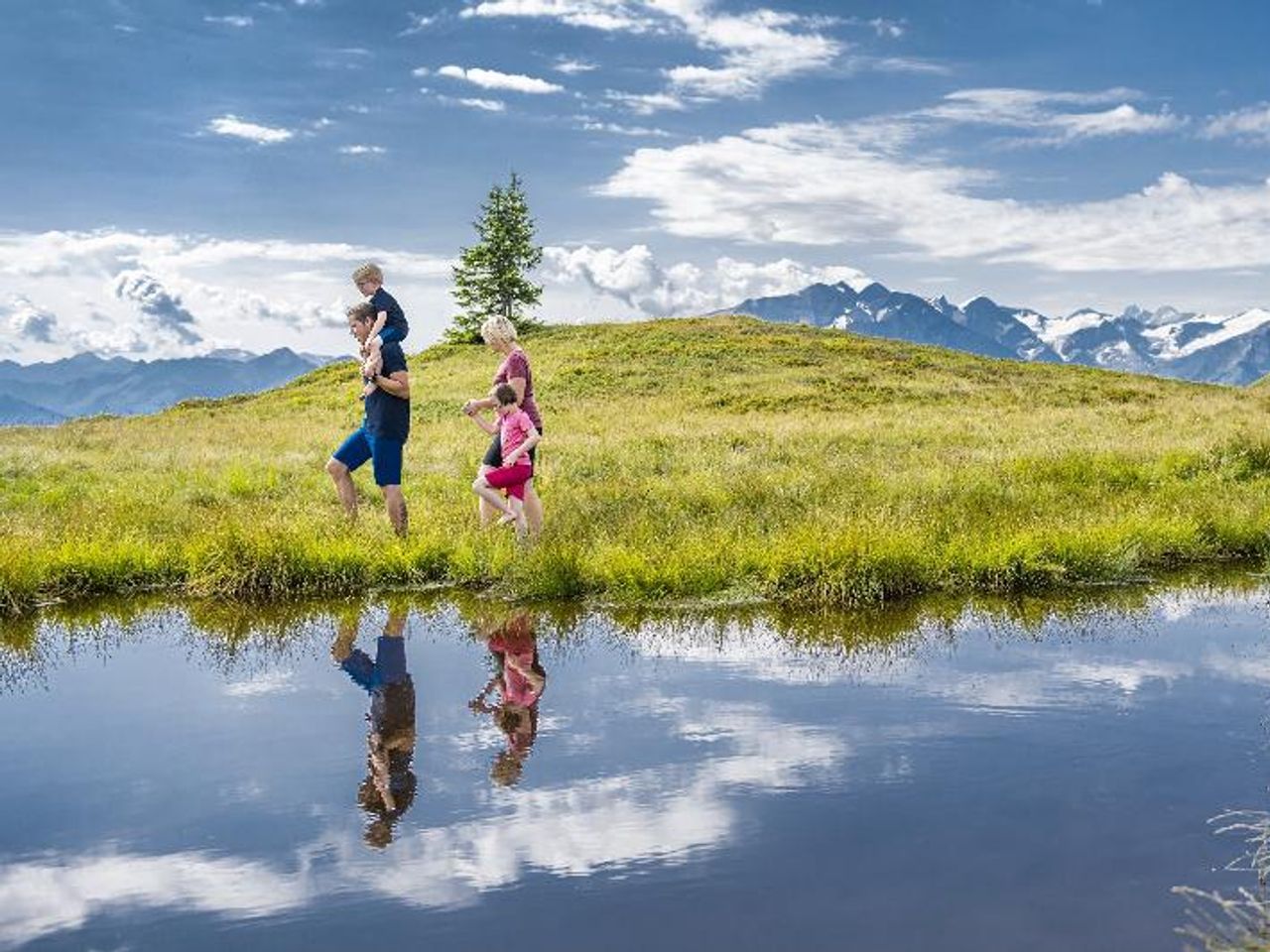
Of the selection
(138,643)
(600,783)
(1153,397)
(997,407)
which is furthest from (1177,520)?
(1153,397)

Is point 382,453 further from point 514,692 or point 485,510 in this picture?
point 514,692

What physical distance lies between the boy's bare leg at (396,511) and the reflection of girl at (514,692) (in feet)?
9.21

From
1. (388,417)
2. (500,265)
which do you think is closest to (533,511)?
(388,417)

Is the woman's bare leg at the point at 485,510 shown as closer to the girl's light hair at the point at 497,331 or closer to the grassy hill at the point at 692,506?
the grassy hill at the point at 692,506

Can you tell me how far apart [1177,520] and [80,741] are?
10.8 m

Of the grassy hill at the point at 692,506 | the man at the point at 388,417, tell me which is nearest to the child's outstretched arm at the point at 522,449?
the grassy hill at the point at 692,506

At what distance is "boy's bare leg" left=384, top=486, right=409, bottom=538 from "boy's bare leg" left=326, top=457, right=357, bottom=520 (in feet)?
2.09

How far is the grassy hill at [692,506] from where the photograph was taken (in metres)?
10.5

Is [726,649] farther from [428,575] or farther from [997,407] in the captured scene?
[997,407]

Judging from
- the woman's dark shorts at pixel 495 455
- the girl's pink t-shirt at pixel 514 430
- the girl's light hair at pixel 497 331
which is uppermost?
the girl's light hair at pixel 497 331

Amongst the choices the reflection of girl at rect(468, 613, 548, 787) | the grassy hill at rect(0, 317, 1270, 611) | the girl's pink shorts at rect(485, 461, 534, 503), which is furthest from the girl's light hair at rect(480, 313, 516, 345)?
the reflection of girl at rect(468, 613, 548, 787)

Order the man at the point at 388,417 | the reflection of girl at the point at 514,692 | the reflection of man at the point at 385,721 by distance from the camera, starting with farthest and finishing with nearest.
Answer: the man at the point at 388,417 → the reflection of girl at the point at 514,692 → the reflection of man at the point at 385,721

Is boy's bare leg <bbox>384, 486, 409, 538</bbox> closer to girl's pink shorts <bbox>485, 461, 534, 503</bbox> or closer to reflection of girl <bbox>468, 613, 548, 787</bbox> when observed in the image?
girl's pink shorts <bbox>485, 461, 534, 503</bbox>

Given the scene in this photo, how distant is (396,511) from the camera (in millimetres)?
11820
